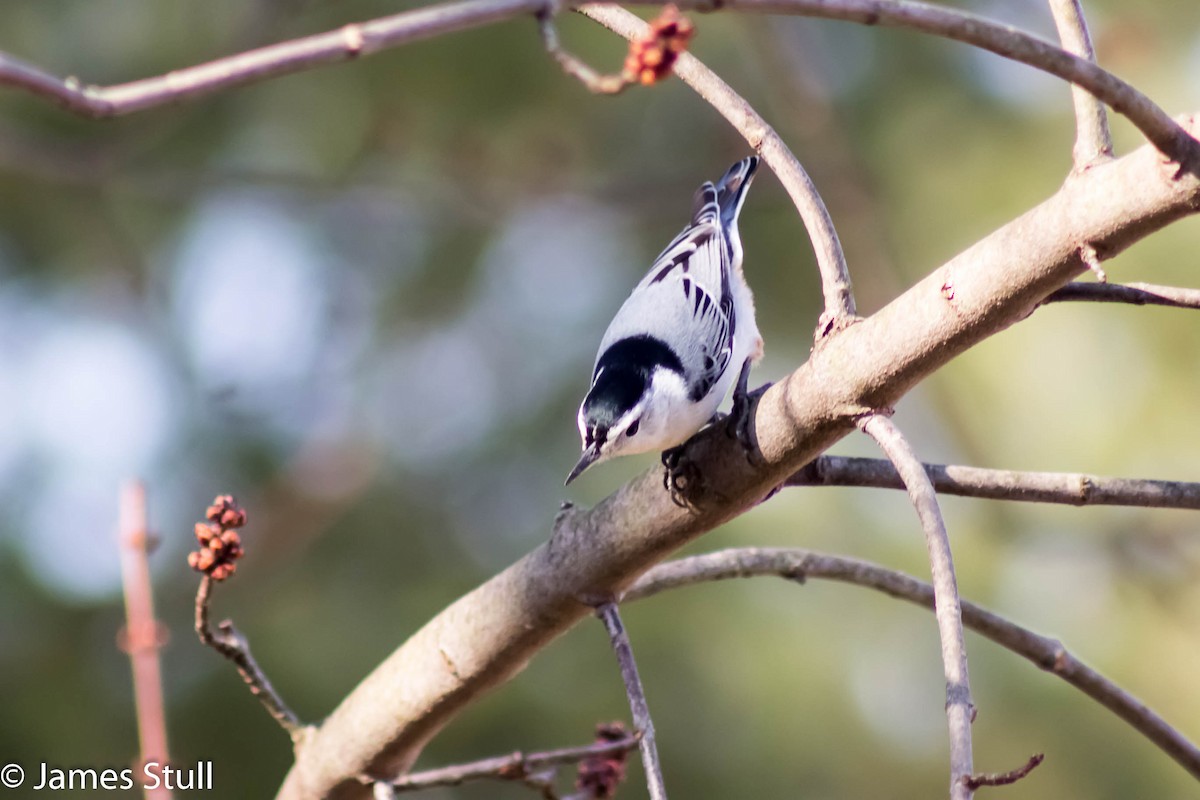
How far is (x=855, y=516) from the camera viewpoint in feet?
11.6

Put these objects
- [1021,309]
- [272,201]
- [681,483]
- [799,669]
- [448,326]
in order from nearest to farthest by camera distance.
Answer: [1021,309], [681,483], [799,669], [272,201], [448,326]

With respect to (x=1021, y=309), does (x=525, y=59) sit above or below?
above

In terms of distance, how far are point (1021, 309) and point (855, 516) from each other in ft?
8.03

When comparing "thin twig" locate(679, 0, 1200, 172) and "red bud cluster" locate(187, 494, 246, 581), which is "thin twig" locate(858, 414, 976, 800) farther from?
"red bud cluster" locate(187, 494, 246, 581)

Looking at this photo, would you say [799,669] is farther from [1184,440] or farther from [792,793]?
[1184,440]

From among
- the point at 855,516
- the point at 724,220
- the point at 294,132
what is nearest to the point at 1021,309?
the point at 724,220

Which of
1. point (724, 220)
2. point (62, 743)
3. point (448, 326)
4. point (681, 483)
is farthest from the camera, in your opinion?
point (448, 326)

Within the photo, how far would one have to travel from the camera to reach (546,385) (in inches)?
152

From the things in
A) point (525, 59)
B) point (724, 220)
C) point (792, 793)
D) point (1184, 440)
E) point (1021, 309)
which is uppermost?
point (525, 59)

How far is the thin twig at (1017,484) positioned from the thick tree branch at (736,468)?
84 millimetres

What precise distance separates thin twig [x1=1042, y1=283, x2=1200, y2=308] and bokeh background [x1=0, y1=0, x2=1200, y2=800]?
2.06 metres

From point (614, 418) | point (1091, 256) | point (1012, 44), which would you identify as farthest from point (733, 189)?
point (1012, 44)

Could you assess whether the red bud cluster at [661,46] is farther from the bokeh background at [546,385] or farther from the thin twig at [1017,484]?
the bokeh background at [546,385]

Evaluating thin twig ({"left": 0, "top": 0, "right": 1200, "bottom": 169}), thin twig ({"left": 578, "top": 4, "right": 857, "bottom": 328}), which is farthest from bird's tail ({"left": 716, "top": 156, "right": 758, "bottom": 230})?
thin twig ({"left": 0, "top": 0, "right": 1200, "bottom": 169})
